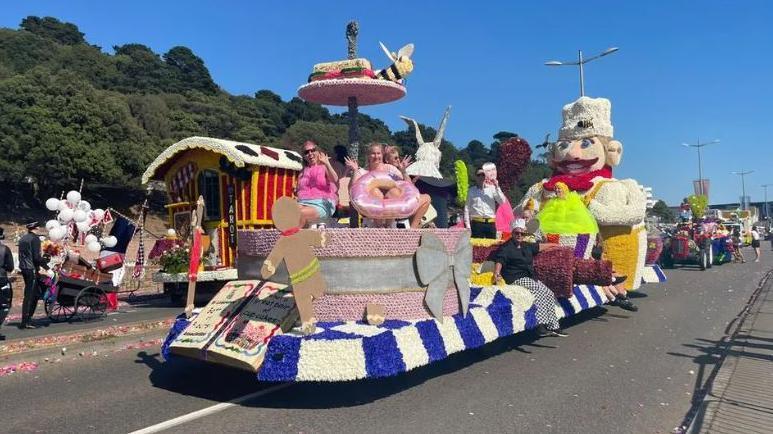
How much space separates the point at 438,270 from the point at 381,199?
89cm

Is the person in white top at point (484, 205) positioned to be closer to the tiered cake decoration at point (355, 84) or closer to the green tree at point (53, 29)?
the tiered cake decoration at point (355, 84)

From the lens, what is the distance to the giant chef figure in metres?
10.2

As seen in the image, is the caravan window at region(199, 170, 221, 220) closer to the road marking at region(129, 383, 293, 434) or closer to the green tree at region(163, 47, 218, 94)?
the road marking at region(129, 383, 293, 434)

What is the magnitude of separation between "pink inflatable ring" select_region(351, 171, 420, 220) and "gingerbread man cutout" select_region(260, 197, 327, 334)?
92cm

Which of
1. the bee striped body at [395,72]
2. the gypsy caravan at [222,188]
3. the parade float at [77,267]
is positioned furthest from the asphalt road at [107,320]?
the bee striped body at [395,72]

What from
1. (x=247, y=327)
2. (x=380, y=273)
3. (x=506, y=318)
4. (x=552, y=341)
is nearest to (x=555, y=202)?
(x=552, y=341)

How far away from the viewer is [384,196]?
586 centimetres

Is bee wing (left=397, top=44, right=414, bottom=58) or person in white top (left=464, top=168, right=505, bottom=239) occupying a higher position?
bee wing (left=397, top=44, right=414, bottom=58)

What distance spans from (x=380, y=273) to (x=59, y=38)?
81.4 metres

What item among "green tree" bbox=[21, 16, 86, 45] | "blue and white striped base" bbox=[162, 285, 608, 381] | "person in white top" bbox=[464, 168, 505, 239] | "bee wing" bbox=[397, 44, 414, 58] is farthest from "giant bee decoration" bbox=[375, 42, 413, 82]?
"green tree" bbox=[21, 16, 86, 45]

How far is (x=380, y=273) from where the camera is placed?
16.9 feet

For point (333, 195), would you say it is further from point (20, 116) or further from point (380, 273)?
point (20, 116)

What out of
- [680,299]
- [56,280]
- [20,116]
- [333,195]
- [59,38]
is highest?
[59,38]

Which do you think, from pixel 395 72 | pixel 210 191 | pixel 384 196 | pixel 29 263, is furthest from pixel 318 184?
pixel 210 191
